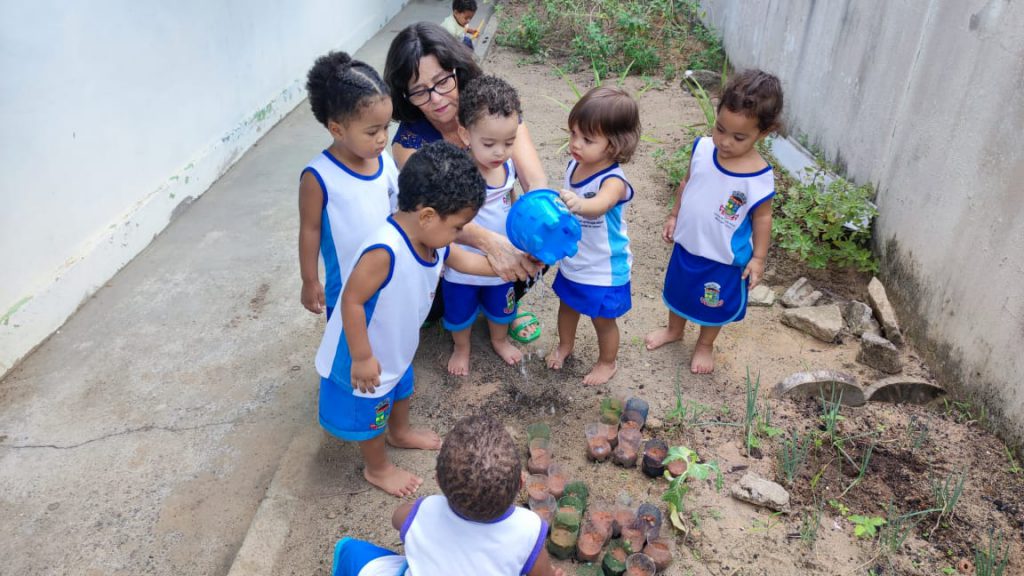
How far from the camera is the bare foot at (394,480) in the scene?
8.70ft

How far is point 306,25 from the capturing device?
7.45m

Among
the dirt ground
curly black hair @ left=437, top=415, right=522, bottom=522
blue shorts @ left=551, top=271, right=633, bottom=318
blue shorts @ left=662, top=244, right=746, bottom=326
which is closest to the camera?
curly black hair @ left=437, top=415, right=522, bottom=522

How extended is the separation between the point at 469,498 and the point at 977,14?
128 inches

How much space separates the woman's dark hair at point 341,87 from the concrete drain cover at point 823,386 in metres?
2.16

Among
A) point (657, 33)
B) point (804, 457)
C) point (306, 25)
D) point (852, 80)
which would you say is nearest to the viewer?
point (804, 457)

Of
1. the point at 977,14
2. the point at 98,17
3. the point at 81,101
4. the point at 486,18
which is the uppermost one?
the point at 977,14

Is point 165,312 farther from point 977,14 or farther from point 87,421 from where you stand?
point 977,14

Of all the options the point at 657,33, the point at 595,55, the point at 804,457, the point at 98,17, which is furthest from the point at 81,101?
the point at 657,33

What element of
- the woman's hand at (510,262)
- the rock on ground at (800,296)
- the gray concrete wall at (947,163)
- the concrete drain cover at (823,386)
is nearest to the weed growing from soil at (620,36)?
the gray concrete wall at (947,163)

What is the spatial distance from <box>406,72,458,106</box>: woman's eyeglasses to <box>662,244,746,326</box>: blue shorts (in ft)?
4.23

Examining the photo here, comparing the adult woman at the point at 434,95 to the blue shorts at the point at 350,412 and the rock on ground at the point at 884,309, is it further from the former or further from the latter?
the rock on ground at the point at 884,309

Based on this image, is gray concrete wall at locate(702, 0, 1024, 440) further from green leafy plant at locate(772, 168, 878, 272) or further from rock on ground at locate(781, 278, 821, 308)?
rock on ground at locate(781, 278, 821, 308)

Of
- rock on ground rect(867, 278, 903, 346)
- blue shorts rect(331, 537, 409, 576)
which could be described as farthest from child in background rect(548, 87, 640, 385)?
rock on ground rect(867, 278, 903, 346)

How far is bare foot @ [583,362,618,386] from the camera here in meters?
3.28
